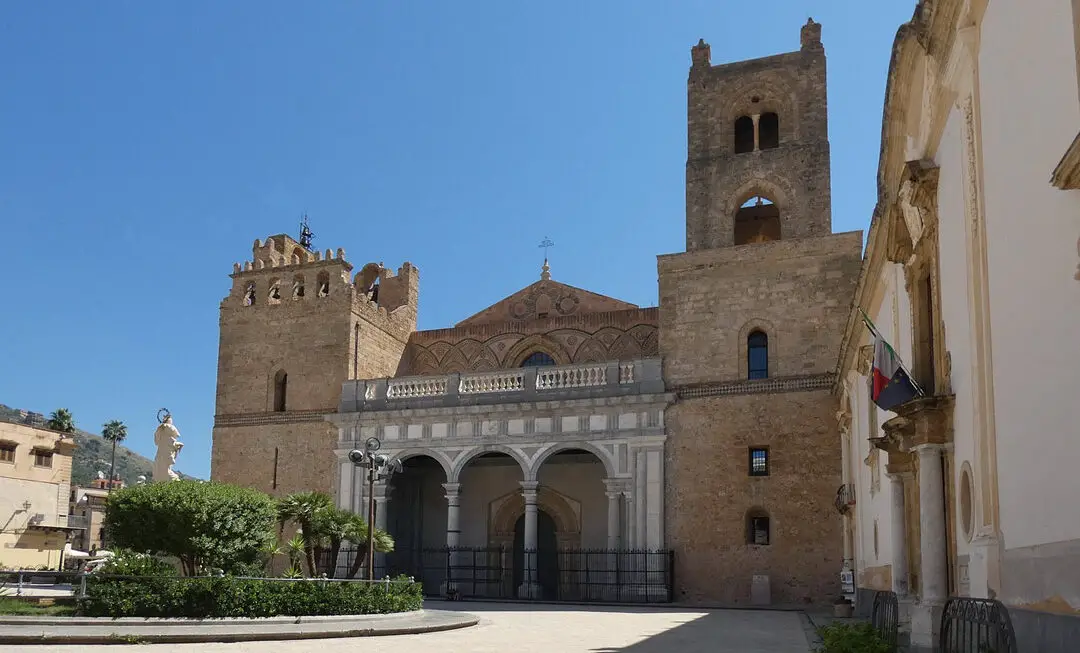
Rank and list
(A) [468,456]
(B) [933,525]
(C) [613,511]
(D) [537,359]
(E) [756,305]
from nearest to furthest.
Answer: (B) [933,525], (E) [756,305], (C) [613,511], (A) [468,456], (D) [537,359]

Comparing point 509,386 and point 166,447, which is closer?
point 166,447

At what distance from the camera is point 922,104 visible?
11.5 meters

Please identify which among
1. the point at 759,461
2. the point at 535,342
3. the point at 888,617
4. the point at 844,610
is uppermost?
the point at 535,342

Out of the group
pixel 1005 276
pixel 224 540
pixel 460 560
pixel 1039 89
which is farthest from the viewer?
pixel 460 560

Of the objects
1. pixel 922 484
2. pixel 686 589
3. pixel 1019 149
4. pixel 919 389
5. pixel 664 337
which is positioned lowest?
pixel 686 589

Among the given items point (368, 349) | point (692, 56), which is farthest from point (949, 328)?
point (368, 349)

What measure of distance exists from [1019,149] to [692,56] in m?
22.6

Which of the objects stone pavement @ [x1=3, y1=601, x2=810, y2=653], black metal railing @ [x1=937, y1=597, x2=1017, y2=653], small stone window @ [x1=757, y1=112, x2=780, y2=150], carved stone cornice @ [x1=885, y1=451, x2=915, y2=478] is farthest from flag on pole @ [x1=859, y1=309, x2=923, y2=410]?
small stone window @ [x1=757, y1=112, x2=780, y2=150]

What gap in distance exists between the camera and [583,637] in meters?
14.8

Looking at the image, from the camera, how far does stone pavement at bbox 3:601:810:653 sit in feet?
39.7

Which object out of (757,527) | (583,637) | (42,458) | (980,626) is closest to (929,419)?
(980,626)

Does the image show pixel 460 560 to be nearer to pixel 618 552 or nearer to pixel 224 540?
pixel 618 552

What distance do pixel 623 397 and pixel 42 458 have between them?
1234 inches

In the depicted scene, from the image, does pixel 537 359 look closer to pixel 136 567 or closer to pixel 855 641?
pixel 136 567
